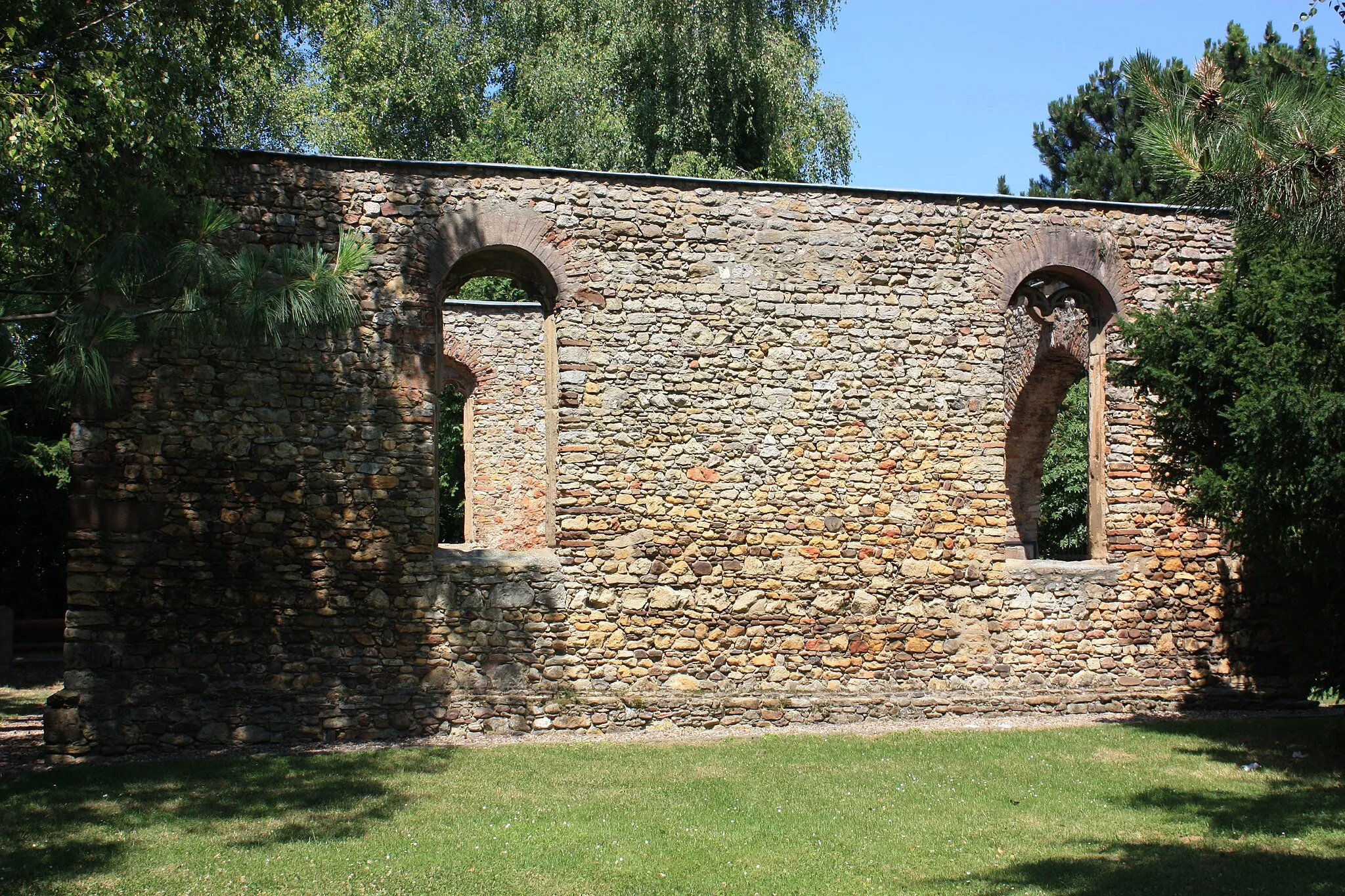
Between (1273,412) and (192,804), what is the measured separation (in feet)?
25.8

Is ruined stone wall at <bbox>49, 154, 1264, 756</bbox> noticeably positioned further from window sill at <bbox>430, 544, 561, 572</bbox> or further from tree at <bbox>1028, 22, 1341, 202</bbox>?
tree at <bbox>1028, 22, 1341, 202</bbox>

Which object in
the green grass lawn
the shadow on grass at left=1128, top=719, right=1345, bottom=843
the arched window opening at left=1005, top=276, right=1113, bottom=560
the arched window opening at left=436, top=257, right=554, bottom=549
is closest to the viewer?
the green grass lawn

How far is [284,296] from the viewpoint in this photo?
7508 millimetres

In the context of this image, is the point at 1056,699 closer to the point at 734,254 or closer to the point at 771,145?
the point at 734,254

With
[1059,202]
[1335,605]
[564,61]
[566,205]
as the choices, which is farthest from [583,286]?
[564,61]

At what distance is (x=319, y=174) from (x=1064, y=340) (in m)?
9.65

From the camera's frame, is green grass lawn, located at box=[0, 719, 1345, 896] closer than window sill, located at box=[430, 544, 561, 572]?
Yes

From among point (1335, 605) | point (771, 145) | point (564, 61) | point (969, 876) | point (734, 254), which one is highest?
point (564, 61)

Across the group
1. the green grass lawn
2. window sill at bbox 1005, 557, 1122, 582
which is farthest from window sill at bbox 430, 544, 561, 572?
window sill at bbox 1005, 557, 1122, 582

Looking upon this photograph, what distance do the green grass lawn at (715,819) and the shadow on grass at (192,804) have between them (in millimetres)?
22

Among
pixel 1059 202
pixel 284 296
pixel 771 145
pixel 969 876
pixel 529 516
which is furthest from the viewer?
pixel 771 145

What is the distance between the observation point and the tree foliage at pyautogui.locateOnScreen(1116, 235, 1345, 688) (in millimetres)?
8336

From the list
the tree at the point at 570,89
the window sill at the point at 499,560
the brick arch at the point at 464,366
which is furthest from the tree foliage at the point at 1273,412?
the tree at the point at 570,89

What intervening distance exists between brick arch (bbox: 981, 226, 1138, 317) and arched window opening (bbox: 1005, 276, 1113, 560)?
0.47ft
